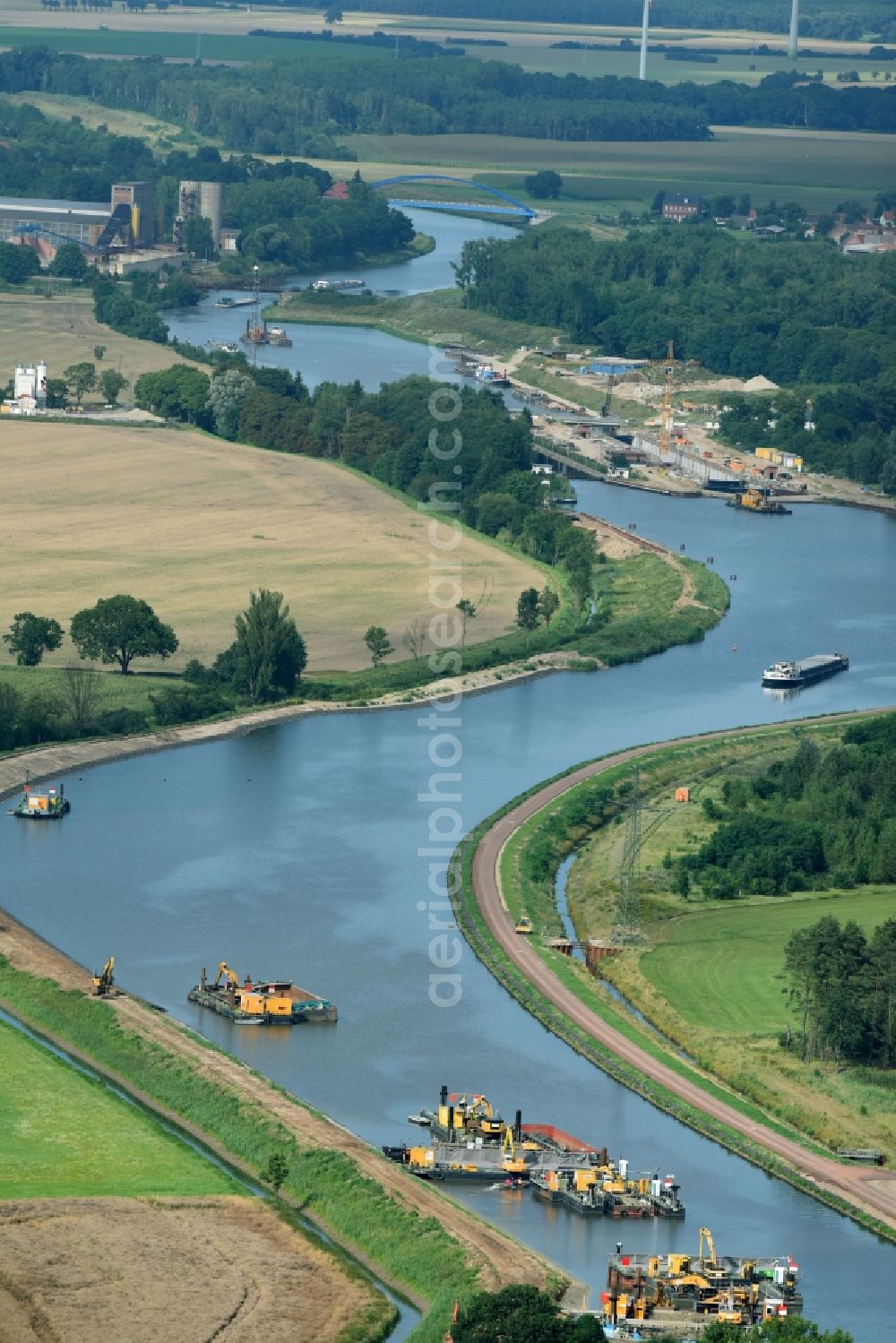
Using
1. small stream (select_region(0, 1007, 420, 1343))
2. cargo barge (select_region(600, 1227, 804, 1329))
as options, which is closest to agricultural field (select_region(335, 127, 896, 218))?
small stream (select_region(0, 1007, 420, 1343))

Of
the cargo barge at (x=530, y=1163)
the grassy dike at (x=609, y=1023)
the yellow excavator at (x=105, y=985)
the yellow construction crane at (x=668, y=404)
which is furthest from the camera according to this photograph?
the yellow construction crane at (x=668, y=404)

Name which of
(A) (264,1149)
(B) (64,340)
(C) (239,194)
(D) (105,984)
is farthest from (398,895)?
(C) (239,194)

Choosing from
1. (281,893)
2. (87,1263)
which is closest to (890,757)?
(281,893)

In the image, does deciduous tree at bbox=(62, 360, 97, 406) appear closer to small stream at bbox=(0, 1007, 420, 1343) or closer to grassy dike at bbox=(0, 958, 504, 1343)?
grassy dike at bbox=(0, 958, 504, 1343)

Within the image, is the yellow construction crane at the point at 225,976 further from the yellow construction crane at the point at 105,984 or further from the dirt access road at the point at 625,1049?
the dirt access road at the point at 625,1049

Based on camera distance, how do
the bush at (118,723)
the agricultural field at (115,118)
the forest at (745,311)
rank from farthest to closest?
the agricultural field at (115,118)
the forest at (745,311)
the bush at (118,723)

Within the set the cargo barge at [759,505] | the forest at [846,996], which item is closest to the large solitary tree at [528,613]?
the cargo barge at [759,505]

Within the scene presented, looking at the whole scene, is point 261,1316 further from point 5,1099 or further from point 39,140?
point 39,140
